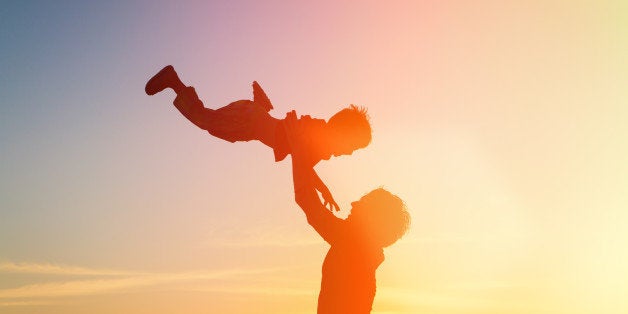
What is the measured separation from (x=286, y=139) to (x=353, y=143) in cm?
115

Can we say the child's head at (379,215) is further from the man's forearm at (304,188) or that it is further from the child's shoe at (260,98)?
the child's shoe at (260,98)

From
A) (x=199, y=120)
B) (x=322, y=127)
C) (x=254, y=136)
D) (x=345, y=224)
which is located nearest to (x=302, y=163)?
(x=345, y=224)

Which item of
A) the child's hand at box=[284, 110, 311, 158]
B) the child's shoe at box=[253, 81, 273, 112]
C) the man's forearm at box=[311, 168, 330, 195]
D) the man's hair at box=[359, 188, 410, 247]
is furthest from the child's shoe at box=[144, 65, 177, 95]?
the man's hair at box=[359, 188, 410, 247]

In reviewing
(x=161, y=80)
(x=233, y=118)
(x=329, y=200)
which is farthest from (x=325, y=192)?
(x=161, y=80)

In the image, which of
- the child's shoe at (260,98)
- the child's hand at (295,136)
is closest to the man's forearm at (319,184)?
the child's hand at (295,136)

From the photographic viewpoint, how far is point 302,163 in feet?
29.6

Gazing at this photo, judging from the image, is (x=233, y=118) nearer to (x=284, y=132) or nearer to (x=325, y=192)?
(x=284, y=132)

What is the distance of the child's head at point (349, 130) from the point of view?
34.0 ft

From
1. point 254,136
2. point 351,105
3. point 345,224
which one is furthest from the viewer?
point 254,136

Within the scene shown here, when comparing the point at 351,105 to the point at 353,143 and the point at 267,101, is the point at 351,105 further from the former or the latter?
Result: the point at 267,101

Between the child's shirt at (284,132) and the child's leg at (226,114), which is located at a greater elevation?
the child's leg at (226,114)

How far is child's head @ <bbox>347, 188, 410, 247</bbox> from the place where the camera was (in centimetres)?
888

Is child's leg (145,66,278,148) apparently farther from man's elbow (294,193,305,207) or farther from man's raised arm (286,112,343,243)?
man's elbow (294,193,305,207)

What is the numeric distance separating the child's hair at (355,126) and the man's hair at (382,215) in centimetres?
164
